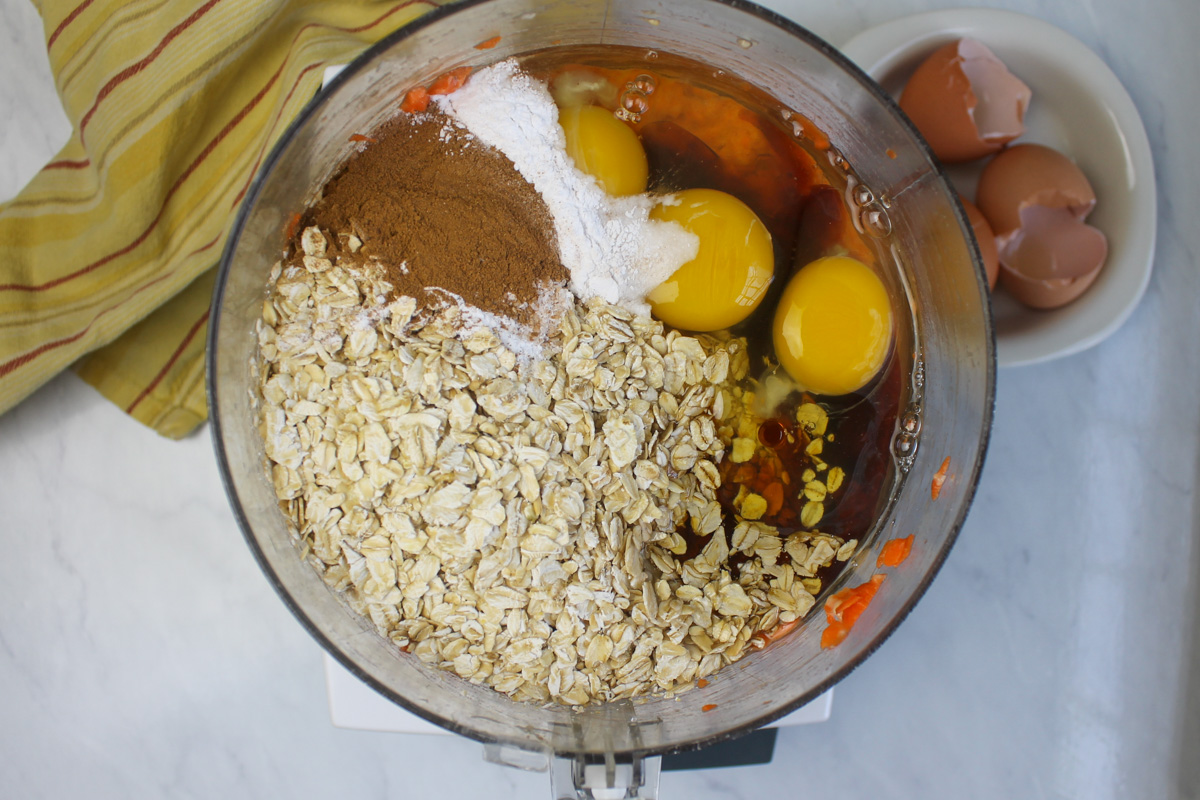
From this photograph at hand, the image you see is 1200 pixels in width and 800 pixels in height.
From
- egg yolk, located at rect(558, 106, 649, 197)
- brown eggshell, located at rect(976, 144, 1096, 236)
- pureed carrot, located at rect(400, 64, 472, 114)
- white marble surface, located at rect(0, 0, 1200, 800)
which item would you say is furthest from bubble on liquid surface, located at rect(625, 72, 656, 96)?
brown eggshell, located at rect(976, 144, 1096, 236)

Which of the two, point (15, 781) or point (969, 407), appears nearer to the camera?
point (969, 407)

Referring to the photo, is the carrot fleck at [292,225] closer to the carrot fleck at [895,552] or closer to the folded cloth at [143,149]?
the folded cloth at [143,149]

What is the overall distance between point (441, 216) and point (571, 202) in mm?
114

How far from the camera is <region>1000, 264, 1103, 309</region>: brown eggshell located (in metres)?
0.82

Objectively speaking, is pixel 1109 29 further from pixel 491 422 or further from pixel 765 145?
pixel 491 422

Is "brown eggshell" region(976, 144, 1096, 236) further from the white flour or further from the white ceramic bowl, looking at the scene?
the white flour

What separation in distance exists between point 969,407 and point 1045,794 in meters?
0.65

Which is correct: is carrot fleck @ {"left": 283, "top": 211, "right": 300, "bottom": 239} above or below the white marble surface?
above

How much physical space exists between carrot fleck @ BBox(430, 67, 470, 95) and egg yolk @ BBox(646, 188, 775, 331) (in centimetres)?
21

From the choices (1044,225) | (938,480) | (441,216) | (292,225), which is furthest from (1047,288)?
(292,225)

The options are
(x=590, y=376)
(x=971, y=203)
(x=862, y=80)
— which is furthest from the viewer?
(x=971, y=203)

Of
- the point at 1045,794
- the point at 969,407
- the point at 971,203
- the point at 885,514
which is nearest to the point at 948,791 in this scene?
the point at 1045,794

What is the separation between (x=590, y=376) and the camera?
662 millimetres

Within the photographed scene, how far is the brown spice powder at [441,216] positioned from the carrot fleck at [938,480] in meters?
0.38
